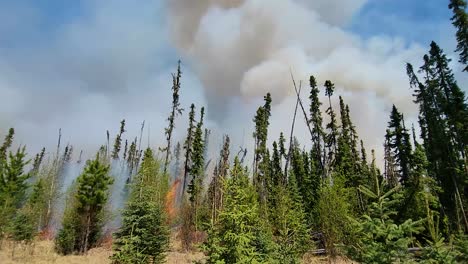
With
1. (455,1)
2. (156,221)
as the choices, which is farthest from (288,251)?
Answer: (455,1)


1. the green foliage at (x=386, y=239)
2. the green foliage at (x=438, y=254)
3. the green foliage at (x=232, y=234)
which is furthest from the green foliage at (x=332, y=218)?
the green foliage at (x=386, y=239)

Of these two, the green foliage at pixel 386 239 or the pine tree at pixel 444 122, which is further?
the pine tree at pixel 444 122

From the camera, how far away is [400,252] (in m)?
7.46

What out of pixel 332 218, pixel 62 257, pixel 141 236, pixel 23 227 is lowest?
pixel 62 257

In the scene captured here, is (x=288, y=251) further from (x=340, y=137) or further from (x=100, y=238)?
(x=340, y=137)

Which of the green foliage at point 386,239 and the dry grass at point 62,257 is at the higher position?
the green foliage at point 386,239

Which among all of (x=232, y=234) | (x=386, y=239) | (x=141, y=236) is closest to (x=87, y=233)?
(x=141, y=236)

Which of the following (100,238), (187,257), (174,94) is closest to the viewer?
(187,257)

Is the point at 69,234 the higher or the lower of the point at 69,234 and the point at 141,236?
the higher

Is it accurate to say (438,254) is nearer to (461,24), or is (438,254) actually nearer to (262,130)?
(461,24)

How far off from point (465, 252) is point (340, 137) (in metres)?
39.4

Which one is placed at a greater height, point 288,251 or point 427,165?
point 427,165

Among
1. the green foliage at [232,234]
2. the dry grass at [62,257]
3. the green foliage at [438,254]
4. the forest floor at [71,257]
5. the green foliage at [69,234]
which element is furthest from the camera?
the green foliage at [69,234]

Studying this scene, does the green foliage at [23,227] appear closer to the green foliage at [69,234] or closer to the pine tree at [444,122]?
the green foliage at [69,234]
